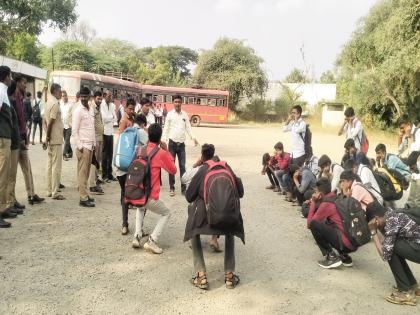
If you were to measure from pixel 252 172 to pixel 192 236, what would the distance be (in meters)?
7.58

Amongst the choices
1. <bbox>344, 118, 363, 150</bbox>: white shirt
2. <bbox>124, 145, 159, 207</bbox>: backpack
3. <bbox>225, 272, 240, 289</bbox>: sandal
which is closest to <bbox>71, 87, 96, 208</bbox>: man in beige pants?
<bbox>124, 145, 159, 207</bbox>: backpack

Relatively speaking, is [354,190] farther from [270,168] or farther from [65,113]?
[65,113]

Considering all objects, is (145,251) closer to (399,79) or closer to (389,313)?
(389,313)

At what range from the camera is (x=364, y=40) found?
2761 cm

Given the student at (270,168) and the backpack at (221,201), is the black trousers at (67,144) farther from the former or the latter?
the backpack at (221,201)

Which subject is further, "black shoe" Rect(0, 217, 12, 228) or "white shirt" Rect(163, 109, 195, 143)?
"white shirt" Rect(163, 109, 195, 143)

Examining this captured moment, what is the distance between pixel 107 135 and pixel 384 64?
16919mm

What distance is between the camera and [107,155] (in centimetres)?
896

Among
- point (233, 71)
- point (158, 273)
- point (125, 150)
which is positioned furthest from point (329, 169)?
point (233, 71)

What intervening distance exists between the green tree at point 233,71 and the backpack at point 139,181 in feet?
124

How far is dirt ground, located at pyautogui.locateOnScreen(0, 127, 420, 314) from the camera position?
3967 millimetres

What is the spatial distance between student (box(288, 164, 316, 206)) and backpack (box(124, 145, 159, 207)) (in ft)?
10.8

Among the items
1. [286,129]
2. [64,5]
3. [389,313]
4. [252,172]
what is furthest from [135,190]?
[64,5]

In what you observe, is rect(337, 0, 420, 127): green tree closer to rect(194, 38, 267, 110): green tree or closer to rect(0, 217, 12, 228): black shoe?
rect(194, 38, 267, 110): green tree
